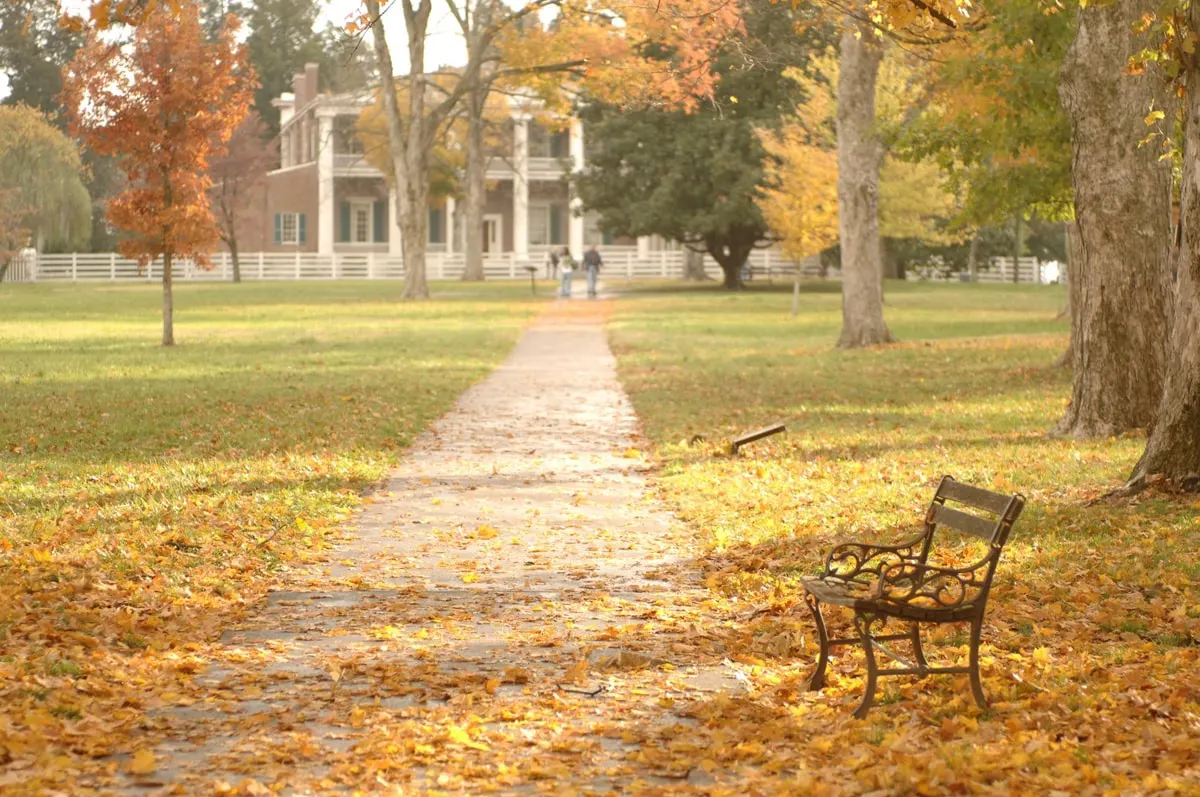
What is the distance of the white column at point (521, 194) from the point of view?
72750 millimetres

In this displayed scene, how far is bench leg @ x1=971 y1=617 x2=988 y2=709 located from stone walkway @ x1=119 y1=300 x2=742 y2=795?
3.38 ft

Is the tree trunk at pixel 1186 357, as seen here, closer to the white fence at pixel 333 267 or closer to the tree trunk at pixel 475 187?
the tree trunk at pixel 475 187

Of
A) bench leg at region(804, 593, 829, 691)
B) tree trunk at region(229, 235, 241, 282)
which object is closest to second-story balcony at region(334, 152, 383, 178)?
tree trunk at region(229, 235, 241, 282)

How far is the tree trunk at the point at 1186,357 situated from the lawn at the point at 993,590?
302mm

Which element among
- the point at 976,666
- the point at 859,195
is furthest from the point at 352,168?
the point at 976,666

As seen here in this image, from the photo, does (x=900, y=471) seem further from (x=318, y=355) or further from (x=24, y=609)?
(x=318, y=355)

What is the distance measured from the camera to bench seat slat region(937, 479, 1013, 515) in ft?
22.1

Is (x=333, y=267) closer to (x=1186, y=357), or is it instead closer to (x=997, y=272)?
(x=997, y=272)

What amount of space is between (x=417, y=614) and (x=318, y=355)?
19791 millimetres

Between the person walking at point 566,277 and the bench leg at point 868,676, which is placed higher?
the person walking at point 566,277

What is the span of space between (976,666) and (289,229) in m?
73.6

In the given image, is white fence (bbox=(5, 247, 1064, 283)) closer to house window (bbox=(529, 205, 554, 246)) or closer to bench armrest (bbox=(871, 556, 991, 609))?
house window (bbox=(529, 205, 554, 246))

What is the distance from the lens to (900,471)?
13281 mm

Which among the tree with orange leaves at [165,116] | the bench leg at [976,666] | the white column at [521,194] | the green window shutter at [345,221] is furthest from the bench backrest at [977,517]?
the green window shutter at [345,221]
